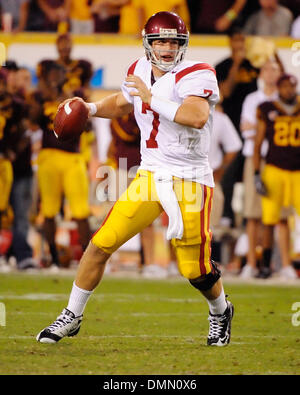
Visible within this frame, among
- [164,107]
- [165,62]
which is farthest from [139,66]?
[164,107]

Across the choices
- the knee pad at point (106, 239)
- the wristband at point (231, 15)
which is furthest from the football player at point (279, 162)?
the knee pad at point (106, 239)

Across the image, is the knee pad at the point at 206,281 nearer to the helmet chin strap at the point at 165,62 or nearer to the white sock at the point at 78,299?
the white sock at the point at 78,299

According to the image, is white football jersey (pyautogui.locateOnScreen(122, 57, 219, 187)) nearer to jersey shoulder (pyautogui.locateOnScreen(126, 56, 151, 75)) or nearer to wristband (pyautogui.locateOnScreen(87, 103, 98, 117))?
jersey shoulder (pyautogui.locateOnScreen(126, 56, 151, 75))

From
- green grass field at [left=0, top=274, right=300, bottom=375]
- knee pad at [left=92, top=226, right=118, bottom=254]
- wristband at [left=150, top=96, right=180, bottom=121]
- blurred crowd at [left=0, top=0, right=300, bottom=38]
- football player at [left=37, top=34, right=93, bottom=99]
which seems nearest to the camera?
green grass field at [left=0, top=274, right=300, bottom=375]

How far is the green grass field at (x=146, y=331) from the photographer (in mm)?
4031

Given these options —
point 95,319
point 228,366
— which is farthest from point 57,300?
point 228,366

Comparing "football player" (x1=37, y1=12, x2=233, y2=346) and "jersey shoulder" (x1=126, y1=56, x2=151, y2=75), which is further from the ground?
"jersey shoulder" (x1=126, y1=56, x2=151, y2=75)

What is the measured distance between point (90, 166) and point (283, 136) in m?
1.81

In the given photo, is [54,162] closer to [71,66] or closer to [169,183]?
[71,66]

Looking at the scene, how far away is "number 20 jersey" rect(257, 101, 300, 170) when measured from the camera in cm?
807

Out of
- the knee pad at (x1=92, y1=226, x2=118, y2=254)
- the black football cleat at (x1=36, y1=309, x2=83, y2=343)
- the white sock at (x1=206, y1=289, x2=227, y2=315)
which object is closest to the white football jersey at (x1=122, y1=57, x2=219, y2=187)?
the knee pad at (x1=92, y1=226, x2=118, y2=254)

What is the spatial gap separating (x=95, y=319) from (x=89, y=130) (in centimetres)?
307

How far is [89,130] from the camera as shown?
8344 millimetres

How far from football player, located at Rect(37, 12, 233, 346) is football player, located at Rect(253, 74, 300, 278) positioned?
11.5 feet
